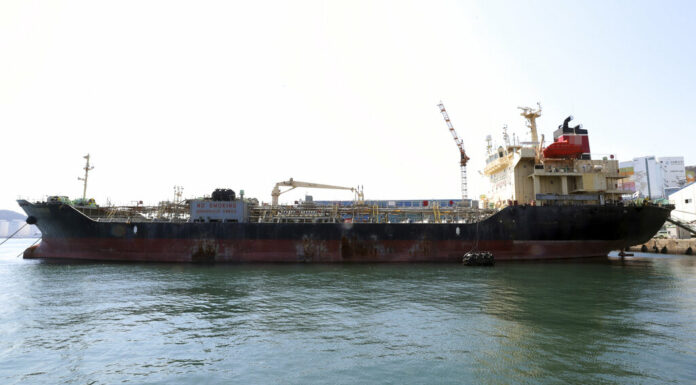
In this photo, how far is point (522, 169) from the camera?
30.2 meters

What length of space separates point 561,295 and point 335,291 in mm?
9307

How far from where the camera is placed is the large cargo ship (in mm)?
26859

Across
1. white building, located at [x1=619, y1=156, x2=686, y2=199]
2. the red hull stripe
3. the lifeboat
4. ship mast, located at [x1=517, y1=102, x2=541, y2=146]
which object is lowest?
the red hull stripe

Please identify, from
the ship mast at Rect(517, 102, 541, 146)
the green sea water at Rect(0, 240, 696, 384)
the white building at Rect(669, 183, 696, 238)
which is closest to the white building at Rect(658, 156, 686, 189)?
the white building at Rect(669, 183, 696, 238)

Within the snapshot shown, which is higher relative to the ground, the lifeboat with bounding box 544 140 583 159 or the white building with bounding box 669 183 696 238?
the lifeboat with bounding box 544 140 583 159

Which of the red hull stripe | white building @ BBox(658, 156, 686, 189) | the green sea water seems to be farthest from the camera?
white building @ BBox(658, 156, 686, 189)

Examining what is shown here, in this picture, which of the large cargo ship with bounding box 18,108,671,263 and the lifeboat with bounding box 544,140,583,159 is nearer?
the large cargo ship with bounding box 18,108,671,263

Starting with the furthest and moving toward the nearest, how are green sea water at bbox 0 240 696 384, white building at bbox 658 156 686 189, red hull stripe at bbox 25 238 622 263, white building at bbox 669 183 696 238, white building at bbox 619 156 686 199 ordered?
white building at bbox 658 156 686 189, white building at bbox 619 156 686 199, white building at bbox 669 183 696 238, red hull stripe at bbox 25 238 622 263, green sea water at bbox 0 240 696 384

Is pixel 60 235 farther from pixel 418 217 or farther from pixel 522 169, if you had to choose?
pixel 522 169

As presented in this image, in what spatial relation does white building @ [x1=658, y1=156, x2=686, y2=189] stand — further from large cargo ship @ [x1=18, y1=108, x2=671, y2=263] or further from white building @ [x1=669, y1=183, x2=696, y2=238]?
large cargo ship @ [x1=18, y1=108, x2=671, y2=263]

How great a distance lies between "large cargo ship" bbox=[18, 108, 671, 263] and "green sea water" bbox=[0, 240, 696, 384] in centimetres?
995

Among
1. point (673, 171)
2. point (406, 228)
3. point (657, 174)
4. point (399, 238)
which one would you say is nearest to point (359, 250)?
point (399, 238)

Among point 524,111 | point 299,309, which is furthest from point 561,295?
point 524,111

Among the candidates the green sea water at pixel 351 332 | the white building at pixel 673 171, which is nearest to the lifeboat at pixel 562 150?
the green sea water at pixel 351 332
